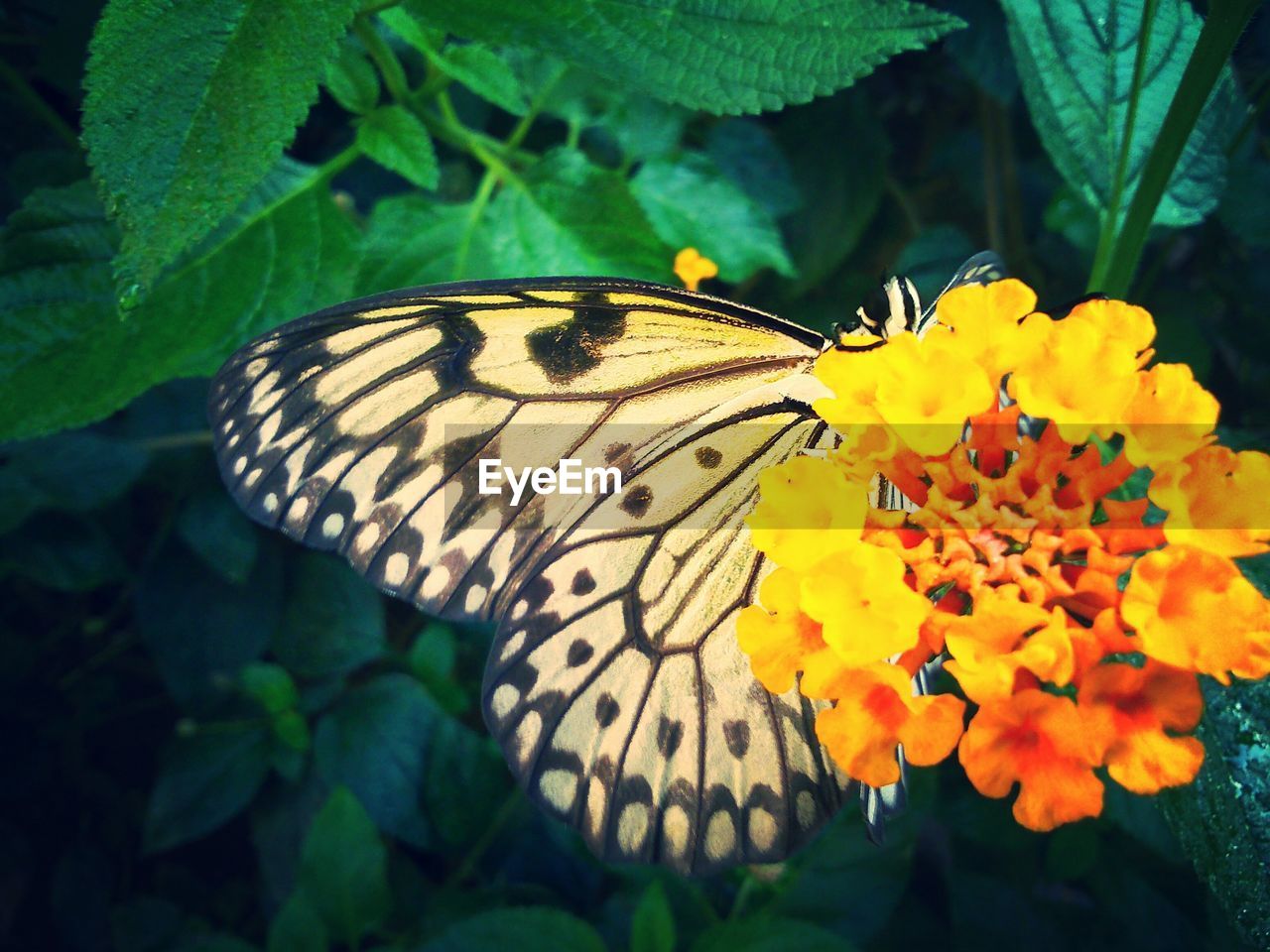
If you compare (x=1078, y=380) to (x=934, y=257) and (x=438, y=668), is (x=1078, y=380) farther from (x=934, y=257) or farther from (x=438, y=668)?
(x=438, y=668)

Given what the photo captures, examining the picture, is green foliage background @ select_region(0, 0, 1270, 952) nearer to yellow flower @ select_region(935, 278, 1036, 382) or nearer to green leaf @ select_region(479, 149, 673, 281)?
green leaf @ select_region(479, 149, 673, 281)

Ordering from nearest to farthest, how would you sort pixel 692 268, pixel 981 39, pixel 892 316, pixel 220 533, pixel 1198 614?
pixel 1198 614 → pixel 892 316 → pixel 692 268 → pixel 981 39 → pixel 220 533

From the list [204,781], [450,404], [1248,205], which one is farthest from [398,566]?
[1248,205]

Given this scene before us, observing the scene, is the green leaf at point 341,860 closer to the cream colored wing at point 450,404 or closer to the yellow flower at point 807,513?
the cream colored wing at point 450,404

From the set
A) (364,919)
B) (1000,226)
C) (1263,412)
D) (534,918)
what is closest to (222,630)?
(364,919)

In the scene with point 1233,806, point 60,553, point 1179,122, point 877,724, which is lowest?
point 60,553

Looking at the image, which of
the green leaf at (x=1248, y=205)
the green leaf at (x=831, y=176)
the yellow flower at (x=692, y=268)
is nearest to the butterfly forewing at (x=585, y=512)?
the yellow flower at (x=692, y=268)

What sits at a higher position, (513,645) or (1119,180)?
(1119,180)
